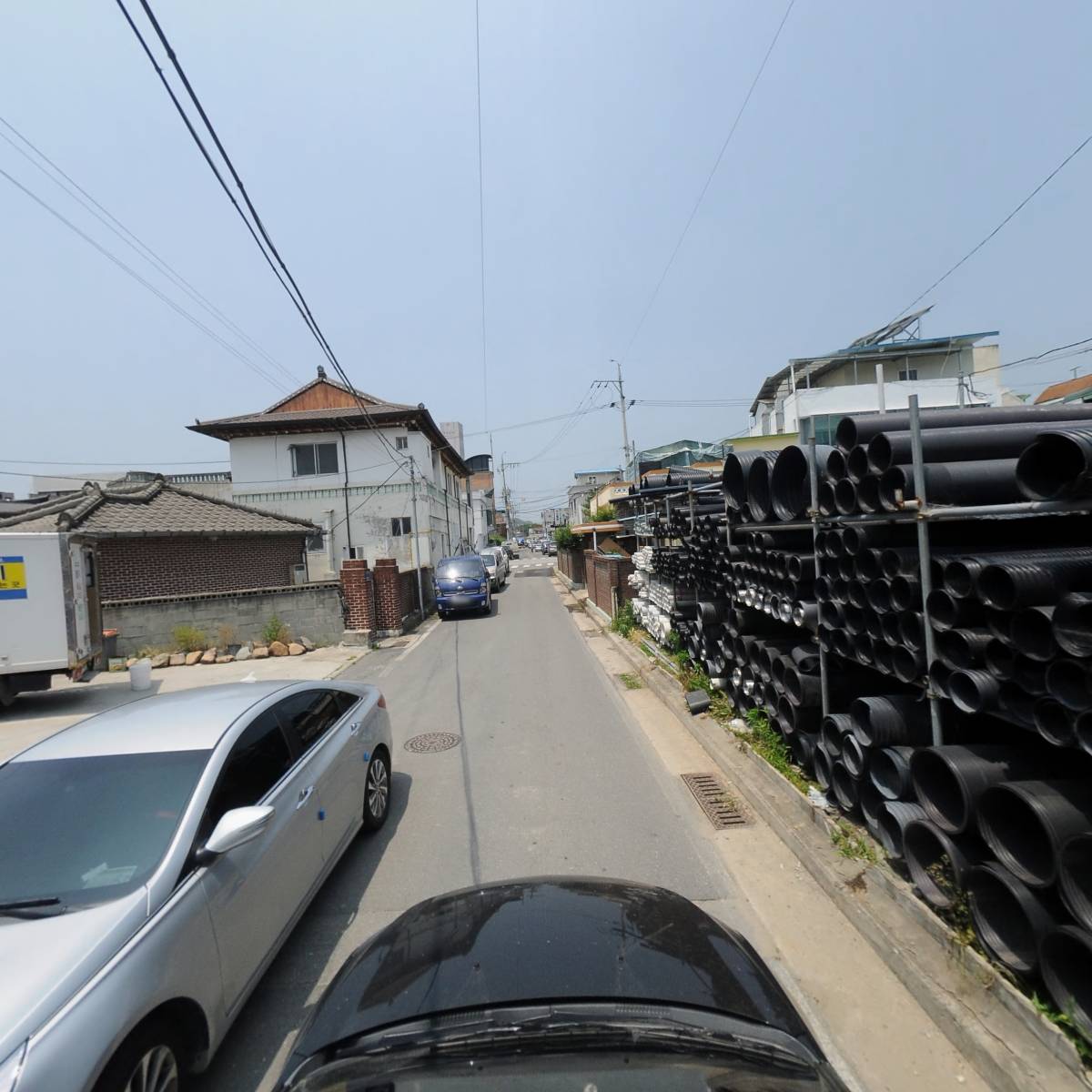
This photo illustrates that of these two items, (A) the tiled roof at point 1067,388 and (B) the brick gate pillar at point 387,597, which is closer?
(B) the brick gate pillar at point 387,597

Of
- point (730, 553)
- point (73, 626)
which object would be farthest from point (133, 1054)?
point (73, 626)

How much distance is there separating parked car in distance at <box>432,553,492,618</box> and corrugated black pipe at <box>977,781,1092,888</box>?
56.4 feet

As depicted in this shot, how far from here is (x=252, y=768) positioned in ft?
10.8

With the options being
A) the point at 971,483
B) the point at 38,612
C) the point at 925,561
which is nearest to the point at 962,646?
the point at 925,561

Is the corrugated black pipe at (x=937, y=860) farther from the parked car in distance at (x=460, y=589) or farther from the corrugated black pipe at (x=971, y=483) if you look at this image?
the parked car in distance at (x=460, y=589)

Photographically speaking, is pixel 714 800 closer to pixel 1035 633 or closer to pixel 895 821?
pixel 895 821

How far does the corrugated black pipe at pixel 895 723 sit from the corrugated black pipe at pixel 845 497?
1.30m

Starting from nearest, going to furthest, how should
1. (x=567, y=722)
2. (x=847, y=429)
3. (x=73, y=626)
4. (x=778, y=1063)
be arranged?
1. (x=778, y=1063)
2. (x=847, y=429)
3. (x=567, y=722)
4. (x=73, y=626)

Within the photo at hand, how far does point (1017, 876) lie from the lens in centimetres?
273

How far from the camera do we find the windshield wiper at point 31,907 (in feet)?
7.40

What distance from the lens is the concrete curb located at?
239 cm

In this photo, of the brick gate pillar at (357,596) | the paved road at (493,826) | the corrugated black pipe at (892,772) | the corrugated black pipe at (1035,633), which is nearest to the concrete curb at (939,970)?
the corrugated black pipe at (892,772)

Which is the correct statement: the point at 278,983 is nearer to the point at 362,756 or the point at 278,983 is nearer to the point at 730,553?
the point at 362,756

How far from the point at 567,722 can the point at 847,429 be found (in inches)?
197
